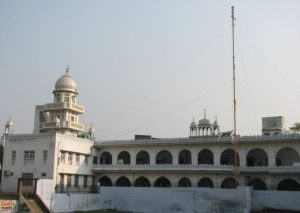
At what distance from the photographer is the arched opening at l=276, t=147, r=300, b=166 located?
35.4 m

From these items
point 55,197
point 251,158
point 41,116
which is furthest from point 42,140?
point 251,158

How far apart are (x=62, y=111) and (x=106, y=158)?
6526 mm

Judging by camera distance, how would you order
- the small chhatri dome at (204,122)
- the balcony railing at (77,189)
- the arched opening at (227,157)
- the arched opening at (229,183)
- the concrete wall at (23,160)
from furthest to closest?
1. the small chhatri dome at (204,122)
2. the arched opening at (227,157)
3. the arched opening at (229,183)
4. the concrete wall at (23,160)
5. the balcony railing at (77,189)

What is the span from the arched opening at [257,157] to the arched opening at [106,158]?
1380cm

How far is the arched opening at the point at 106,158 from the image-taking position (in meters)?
41.6

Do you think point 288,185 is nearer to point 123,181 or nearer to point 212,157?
point 212,157

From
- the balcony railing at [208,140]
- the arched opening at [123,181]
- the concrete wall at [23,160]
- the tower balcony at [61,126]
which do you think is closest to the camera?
the balcony railing at [208,140]

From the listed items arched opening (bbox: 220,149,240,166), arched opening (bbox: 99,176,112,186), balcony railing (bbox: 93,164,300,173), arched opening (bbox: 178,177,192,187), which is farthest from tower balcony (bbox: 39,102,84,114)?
arched opening (bbox: 220,149,240,166)

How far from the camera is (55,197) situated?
30.7m

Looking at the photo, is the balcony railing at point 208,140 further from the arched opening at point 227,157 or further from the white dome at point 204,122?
the white dome at point 204,122

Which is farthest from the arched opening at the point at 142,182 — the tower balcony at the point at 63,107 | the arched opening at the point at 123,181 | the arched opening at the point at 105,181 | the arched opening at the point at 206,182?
the tower balcony at the point at 63,107

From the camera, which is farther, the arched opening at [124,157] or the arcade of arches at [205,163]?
the arched opening at [124,157]

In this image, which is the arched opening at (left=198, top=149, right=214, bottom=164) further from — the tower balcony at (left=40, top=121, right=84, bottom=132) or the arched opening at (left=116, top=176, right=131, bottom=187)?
the tower balcony at (left=40, top=121, right=84, bottom=132)

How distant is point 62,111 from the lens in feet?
133
